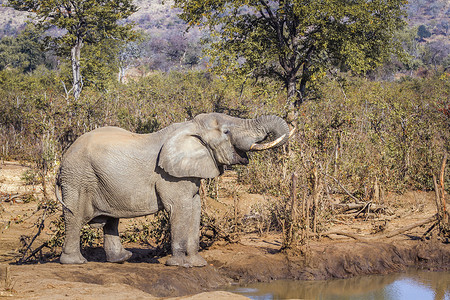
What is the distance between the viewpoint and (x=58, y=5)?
22250 millimetres

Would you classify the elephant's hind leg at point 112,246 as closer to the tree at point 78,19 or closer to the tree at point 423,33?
the tree at point 78,19

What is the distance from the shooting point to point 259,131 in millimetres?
7898

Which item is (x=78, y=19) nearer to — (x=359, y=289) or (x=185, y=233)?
(x=185, y=233)

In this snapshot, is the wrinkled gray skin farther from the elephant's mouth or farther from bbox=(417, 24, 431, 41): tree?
bbox=(417, 24, 431, 41): tree

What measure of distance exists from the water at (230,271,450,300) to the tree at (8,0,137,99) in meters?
14.9

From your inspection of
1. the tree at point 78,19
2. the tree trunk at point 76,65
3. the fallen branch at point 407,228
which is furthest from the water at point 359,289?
the tree at point 78,19

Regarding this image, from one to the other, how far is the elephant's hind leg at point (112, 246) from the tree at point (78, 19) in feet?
44.3

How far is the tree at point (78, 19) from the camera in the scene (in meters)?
22.2

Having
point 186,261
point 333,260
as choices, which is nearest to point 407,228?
point 333,260

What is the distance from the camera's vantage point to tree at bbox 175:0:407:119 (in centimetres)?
1775

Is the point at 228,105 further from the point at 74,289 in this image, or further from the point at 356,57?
the point at 74,289

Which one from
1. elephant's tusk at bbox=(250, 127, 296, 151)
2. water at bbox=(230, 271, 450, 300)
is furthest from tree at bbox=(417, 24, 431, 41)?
elephant's tusk at bbox=(250, 127, 296, 151)

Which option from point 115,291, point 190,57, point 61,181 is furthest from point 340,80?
point 190,57

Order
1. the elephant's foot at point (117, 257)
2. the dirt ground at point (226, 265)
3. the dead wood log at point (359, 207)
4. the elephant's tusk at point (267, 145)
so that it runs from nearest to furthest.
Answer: the dirt ground at point (226, 265), the elephant's tusk at point (267, 145), the elephant's foot at point (117, 257), the dead wood log at point (359, 207)
